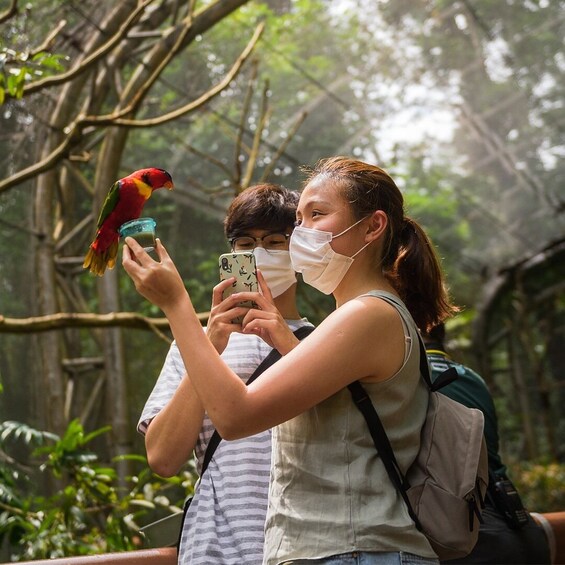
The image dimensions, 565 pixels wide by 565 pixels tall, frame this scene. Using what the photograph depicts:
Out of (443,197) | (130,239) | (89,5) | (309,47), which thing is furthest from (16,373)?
(443,197)

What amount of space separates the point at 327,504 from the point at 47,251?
4.22 metres

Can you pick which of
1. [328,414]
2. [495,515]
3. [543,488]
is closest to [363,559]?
[328,414]

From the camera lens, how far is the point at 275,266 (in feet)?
6.55

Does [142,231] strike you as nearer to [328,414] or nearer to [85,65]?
[328,414]

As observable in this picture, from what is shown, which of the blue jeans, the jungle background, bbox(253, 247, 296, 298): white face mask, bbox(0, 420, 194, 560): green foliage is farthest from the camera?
the jungle background

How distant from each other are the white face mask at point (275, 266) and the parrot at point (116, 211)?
41 centimetres

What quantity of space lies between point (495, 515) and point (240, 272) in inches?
36.0

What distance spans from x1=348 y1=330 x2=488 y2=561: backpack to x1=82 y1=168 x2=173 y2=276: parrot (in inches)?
20.4

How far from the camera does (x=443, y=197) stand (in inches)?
Answer: 384

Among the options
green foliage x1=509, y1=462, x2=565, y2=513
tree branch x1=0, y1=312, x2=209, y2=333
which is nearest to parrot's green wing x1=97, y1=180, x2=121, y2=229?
tree branch x1=0, y1=312, x2=209, y2=333

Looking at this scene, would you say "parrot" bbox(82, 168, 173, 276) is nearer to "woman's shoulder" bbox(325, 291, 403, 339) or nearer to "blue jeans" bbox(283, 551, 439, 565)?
"woman's shoulder" bbox(325, 291, 403, 339)

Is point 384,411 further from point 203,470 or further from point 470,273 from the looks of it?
point 470,273

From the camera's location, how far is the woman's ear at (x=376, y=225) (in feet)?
5.25

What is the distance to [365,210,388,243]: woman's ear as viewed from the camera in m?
1.60
